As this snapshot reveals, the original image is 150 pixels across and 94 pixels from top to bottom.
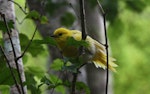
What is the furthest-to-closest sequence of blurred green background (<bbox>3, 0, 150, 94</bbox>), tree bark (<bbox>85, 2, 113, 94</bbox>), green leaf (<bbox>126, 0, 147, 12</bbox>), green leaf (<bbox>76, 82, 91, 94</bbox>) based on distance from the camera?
blurred green background (<bbox>3, 0, 150, 94</bbox>), tree bark (<bbox>85, 2, 113, 94</bbox>), green leaf (<bbox>126, 0, 147, 12</bbox>), green leaf (<bbox>76, 82, 91, 94</bbox>)

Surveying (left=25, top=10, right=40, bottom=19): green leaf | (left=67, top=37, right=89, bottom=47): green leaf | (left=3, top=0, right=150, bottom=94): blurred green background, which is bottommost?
(left=3, top=0, right=150, bottom=94): blurred green background

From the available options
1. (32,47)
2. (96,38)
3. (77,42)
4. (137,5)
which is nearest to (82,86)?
(77,42)

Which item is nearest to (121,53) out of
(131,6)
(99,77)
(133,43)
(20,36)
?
(133,43)

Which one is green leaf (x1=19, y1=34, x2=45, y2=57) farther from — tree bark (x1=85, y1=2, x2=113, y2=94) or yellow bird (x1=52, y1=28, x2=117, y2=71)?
tree bark (x1=85, y1=2, x2=113, y2=94)

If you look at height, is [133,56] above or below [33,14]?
below

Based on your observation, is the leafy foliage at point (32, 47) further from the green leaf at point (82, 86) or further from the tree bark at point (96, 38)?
the tree bark at point (96, 38)

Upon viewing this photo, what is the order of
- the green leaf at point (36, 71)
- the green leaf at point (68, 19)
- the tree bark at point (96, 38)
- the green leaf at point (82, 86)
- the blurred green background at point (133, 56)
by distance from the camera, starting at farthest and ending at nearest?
the blurred green background at point (133, 56) → the tree bark at point (96, 38) → the green leaf at point (68, 19) → the green leaf at point (36, 71) → the green leaf at point (82, 86)

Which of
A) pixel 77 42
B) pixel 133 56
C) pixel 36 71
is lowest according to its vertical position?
pixel 133 56

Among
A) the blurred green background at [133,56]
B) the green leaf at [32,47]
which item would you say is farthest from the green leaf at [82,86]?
the blurred green background at [133,56]

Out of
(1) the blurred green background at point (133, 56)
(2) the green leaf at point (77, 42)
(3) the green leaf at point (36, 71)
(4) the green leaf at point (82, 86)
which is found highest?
(2) the green leaf at point (77, 42)

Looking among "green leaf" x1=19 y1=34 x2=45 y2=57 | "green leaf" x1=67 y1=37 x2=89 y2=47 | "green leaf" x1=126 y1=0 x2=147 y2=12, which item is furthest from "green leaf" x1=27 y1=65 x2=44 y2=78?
"green leaf" x1=126 y1=0 x2=147 y2=12

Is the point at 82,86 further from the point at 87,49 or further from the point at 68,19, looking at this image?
the point at 68,19

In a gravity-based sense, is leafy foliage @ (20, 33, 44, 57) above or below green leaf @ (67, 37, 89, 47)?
below

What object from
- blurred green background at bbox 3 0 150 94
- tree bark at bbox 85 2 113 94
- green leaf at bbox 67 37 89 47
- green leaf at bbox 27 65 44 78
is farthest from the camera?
blurred green background at bbox 3 0 150 94
